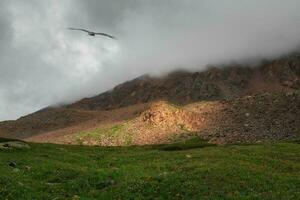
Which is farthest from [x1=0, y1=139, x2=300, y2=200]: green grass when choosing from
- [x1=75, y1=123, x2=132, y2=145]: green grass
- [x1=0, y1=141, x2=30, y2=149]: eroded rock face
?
[x1=75, y1=123, x2=132, y2=145]: green grass

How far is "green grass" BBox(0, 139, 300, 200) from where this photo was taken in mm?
38844

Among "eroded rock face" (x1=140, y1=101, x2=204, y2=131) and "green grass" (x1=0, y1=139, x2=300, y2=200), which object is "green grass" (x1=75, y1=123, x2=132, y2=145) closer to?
"eroded rock face" (x1=140, y1=101, x2=204, y2=131)

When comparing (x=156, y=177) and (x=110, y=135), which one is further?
(x=110, y=135)

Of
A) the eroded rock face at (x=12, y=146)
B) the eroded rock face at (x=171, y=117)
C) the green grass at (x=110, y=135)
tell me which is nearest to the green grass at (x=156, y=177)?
the eroded rock face at (x=12, y=146)

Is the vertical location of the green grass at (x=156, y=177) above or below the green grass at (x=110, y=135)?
below

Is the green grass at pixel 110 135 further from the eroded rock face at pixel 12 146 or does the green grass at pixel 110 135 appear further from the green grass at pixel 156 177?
the green grass at pixel 156 177

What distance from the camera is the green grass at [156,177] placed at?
1529 inches

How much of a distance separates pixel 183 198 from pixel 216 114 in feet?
A: 345

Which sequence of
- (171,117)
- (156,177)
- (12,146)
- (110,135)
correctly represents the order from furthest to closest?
(110,135) < (171,117) < (12,146) < (156,177)

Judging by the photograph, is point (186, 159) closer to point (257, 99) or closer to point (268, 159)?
point (268, 159)

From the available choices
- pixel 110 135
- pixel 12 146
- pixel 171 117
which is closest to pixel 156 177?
pixel 12 146

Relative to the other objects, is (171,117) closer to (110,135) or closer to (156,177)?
(110,135)

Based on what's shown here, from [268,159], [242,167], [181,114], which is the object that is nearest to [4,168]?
[242,167]

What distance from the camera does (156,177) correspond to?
43188 millimetres
